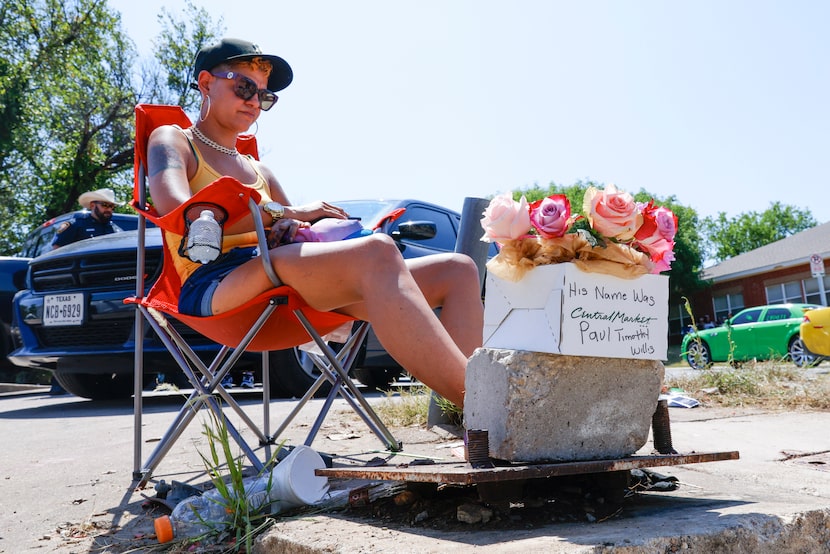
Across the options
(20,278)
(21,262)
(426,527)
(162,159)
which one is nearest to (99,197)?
(21,262)

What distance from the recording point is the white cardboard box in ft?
6.06

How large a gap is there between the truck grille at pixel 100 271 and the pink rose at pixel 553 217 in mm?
4070

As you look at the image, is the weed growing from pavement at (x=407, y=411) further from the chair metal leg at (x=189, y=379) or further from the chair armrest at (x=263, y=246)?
the chair armrest at (x=263, y=246)

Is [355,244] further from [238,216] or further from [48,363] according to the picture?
[48,363]

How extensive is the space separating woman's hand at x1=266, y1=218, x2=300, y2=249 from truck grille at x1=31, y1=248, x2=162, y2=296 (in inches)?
122

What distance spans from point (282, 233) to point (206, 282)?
1.00 feet

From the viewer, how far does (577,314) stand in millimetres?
1852

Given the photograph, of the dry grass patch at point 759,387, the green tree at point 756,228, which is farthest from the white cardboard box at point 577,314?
the green tree at point 756,228

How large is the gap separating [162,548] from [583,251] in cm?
136

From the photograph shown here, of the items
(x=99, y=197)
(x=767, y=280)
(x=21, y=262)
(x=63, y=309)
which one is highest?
(x=767, y=280)

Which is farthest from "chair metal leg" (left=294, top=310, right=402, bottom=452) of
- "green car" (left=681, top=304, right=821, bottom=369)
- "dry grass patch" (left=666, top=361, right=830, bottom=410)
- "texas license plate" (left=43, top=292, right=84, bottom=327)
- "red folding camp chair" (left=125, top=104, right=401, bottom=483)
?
"green car" (left=681, top=304, right=821, bottom=369)

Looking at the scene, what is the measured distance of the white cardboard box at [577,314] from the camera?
72.7 inches

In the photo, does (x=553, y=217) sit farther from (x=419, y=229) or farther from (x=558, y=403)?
(x=419, y=229)

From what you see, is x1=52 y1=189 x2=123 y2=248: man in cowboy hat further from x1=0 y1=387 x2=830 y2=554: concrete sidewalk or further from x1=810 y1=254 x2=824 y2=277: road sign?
x1=810 y1=254 x2=824 y2=277: road sign
